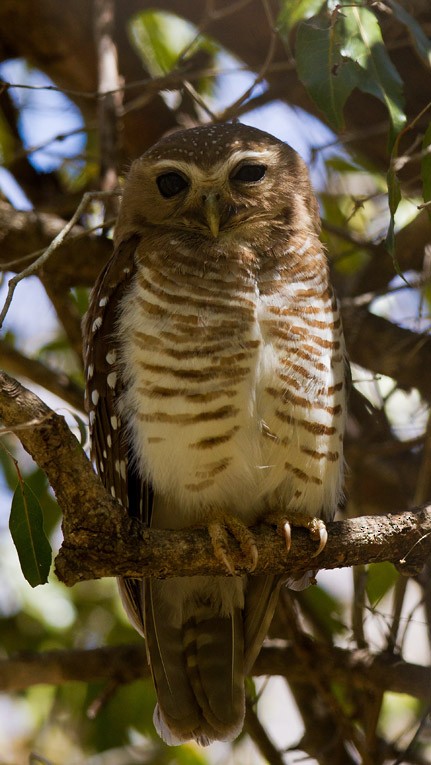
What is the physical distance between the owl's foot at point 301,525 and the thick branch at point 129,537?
2 cm

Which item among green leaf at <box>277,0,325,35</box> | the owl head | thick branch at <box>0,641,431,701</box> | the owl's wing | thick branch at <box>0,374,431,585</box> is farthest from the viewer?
thick branch at <box>0,641,431,701</box>

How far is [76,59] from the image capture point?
15.1ft

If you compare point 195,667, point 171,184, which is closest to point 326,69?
point 171,184

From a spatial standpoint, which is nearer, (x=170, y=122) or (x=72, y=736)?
(x=72, y=736)

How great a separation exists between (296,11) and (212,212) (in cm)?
66

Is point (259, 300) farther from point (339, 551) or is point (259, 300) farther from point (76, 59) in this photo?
point (76, 59)

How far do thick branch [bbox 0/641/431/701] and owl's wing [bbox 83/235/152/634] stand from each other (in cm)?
52

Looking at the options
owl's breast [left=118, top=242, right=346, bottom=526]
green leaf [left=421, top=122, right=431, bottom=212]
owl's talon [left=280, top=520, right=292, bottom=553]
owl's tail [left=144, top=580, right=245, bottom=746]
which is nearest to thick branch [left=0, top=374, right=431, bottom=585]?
owl's talon [left=280, top=520, right=292, bottom=553]

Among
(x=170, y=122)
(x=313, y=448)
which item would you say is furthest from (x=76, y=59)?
Answer: (x=313, y=448)

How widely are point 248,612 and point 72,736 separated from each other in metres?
1.55

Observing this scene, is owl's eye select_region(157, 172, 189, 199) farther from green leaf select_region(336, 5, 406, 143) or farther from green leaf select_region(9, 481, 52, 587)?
green leaf select_region(9, 481, 52, 587)

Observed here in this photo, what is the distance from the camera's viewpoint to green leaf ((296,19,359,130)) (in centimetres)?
256

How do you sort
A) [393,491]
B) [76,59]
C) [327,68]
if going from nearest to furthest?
1. [327,68]
2. [393,491]
3. [76,59]

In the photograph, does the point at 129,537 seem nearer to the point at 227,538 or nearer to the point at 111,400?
the point at 227,538
